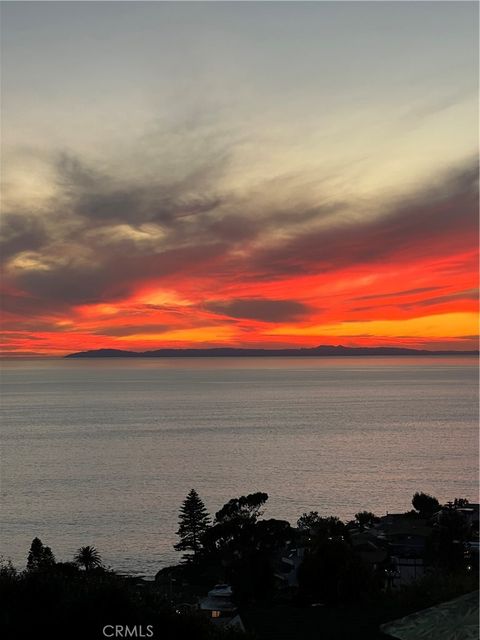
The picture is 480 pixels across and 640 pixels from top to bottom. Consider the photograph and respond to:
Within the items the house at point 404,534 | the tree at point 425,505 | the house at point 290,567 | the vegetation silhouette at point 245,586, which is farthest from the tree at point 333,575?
the tree at point 425,505

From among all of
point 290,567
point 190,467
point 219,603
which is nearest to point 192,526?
point 290,567

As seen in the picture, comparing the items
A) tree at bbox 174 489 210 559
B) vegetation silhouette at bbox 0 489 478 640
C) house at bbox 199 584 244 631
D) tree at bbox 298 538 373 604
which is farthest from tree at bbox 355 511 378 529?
tree at bbox 298 538 373 604

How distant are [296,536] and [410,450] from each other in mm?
60324

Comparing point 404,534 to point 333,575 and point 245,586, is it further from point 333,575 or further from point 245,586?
point 333,575

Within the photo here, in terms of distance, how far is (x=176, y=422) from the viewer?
145625 millimetres

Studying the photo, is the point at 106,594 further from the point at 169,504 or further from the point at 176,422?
the point at 176,422

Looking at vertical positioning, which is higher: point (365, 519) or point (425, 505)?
point (425, 505)

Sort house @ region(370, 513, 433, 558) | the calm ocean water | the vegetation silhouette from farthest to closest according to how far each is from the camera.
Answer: the calm ocean water < house @ region(370, 513, 433, 558) < the vegetation silhouette

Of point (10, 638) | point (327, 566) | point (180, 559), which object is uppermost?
point (10, 638)

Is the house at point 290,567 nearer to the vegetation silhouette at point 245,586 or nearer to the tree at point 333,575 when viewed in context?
the vegetation silhouette at point 245,586

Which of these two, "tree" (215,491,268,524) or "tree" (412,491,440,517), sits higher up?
"tree" (215,491,268,524)

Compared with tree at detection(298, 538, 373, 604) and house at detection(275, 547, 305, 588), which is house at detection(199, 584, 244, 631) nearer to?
tree at detection(298, 538, 373, 604)

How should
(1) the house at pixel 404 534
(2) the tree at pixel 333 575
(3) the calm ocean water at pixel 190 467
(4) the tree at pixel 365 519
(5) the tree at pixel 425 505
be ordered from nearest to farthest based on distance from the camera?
1. (2) the tree at pixel 333 575
2. (1) the house at pixel 404 534
3. (4) the tree at pixel 365 519
4. (3) the calm ocean water at pixel 190 467
5. (5) the tree at pixel 425 505

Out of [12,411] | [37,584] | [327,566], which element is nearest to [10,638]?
[37,584]
